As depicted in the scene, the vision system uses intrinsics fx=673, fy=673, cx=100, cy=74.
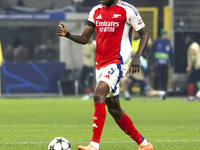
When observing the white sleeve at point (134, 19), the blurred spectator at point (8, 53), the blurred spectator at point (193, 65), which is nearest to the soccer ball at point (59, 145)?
the white sleeve at point (134, 19)

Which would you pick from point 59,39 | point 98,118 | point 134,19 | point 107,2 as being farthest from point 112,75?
point 59,39

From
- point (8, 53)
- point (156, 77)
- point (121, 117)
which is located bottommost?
point (156, 77)

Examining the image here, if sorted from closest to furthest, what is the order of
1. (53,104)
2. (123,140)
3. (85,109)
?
(123,140) < (85,109) < (53,104)

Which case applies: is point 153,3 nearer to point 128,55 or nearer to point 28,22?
point 28,22

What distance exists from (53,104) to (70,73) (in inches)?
212

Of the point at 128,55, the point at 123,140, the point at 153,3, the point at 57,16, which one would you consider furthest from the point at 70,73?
the point at 128,55

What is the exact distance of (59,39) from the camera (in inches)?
1057

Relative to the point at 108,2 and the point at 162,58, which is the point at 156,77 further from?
the point at 108,2

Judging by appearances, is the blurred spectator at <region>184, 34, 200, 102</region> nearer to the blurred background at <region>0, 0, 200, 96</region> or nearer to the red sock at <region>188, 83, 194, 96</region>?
the red sock at <region>188, 83, 194, 96</region>

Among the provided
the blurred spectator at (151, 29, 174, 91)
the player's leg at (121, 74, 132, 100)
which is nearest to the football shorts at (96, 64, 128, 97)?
the player's leg at (121, 74, 132, 100)

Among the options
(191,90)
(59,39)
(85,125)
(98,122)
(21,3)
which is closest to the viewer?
(98,122)

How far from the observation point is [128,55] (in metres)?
9.02

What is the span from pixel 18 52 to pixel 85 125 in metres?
13.4

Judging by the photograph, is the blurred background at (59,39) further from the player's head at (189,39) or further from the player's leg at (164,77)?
the player's head at (189,39)
